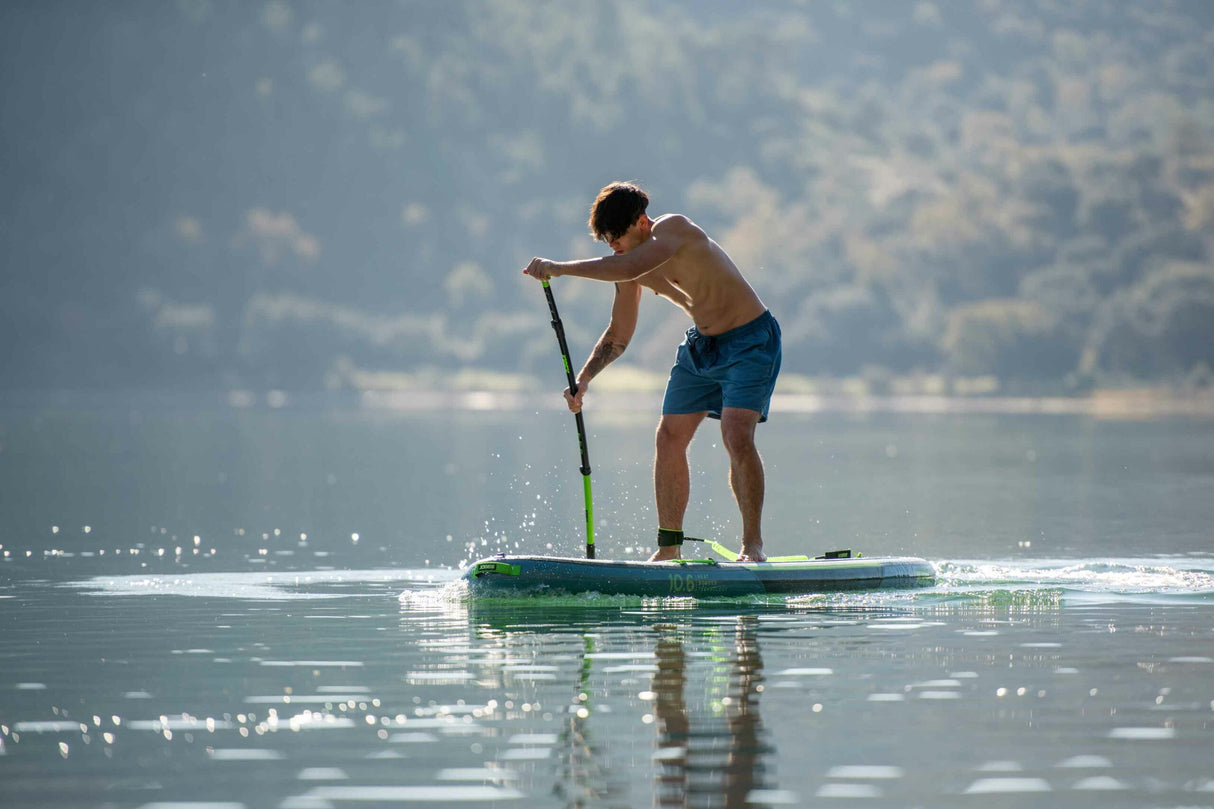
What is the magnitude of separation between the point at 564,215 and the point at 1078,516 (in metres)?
162

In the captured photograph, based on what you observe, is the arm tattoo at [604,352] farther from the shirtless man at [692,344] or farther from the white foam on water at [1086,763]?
the white foam on water at [1086,763]

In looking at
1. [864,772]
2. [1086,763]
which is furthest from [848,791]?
[1086,763]

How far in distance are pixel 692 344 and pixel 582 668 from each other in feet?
12.8

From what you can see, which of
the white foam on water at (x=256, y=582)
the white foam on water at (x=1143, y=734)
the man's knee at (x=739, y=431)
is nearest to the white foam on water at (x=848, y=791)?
the white foam on water at (x=1143, y=734)

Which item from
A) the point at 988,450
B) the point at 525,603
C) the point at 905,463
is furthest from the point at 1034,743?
the point at 988,450

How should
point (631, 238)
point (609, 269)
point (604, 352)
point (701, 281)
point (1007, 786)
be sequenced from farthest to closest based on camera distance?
1. point (604, 352)
2. point (701, 281)
3. point (631, 238)
4. point (609, 269)
5. point (1007, 786)

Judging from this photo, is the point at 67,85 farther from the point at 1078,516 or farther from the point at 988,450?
the point at 1078,516

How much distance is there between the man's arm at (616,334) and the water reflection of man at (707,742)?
3.09 meters

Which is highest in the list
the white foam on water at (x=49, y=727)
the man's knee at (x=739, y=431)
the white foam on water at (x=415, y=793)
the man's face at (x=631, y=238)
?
the man's face at (x=631, y=238)

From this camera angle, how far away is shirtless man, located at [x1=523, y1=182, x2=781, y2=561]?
42.2ft

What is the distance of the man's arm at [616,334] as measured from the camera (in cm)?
1323

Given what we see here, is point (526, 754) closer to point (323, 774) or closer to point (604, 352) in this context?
point (323, 774)

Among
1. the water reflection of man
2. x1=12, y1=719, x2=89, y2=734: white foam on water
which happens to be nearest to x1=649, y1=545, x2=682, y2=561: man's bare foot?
the water reflection of man

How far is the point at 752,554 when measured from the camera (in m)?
13.4
